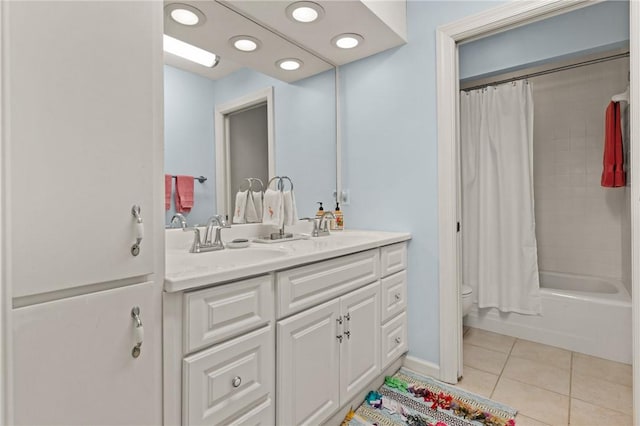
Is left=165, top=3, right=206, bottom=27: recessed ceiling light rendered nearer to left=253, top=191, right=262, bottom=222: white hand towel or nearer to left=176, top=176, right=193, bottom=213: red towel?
left=176, top=176, right=193, bottom=213: red towel

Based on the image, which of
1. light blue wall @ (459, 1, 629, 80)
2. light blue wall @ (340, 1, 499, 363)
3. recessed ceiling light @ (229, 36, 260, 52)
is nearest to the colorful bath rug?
light blue wall @ (340, 1, 499, 363)

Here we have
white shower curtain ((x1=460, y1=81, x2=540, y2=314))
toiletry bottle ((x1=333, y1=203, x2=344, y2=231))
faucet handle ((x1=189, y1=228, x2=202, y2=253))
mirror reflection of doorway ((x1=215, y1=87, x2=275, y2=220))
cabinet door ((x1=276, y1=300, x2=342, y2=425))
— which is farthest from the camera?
white shower curtain ((x1=460, y1=81, x2=540, y2=314))

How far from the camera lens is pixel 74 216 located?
2.50 feet

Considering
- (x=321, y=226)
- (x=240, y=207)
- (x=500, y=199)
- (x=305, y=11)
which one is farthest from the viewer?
(x=500, y=199)

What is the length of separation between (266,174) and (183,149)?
515mm

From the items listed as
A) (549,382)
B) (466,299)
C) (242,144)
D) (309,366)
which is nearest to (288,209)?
(242,144)

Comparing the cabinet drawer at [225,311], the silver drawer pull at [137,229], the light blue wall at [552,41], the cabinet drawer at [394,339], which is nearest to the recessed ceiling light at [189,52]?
the silver drawer pull at [137,229]

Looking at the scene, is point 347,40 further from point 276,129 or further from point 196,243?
point 196,243

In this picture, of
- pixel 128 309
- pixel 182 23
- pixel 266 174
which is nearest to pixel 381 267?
pixel 266 174

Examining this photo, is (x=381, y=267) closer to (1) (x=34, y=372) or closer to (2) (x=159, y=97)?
(2) (x=159, y=97)

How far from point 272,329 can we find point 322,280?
31 cm

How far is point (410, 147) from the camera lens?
2072 mm

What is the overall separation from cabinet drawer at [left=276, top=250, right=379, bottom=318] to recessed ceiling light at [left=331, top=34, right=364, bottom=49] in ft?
4.18

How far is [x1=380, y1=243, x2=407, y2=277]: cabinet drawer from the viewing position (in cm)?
184
